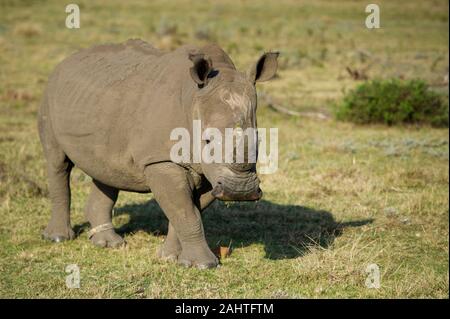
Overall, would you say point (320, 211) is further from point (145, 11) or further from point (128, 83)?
point (145, 11)

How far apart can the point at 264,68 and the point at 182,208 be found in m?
1.55

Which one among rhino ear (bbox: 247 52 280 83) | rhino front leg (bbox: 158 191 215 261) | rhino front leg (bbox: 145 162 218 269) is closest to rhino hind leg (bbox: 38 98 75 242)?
rhino front leg (bbox: 158 191 215 261)

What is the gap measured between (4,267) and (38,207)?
2389 mm

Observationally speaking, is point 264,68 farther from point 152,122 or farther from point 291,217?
point 291,217

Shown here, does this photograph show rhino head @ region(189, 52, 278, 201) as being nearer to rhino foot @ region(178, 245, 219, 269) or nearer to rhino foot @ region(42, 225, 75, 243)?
rhino foot @ region(178, 245, 219, 269)

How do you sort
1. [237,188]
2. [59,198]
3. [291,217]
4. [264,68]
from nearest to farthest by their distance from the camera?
[237,188]
[264,68]
[59,198]
[291,217]

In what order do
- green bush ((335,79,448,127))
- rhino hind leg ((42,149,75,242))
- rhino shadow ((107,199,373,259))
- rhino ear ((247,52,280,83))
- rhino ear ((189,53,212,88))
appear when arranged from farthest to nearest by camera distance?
green bush ((335,79,448,127)) → rhino hind leg ((42,149,75,242)) → rhino shadow ((107,199,373,259)) → rhino ear ((247,52,280,83)) → rhino ear ((189,53,212,88))

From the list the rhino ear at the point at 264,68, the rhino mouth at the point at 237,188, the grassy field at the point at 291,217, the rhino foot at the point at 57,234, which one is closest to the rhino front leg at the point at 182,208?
the grassy field at the point at 291,217

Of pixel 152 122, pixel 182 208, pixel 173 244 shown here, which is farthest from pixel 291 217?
pixel 152 122

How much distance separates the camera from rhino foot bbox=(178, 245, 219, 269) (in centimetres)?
694

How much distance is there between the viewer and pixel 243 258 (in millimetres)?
7473

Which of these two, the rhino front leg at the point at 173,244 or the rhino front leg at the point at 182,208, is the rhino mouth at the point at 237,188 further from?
the rhino front leg at the point at 173,244

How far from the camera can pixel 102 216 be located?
8.19 meters
